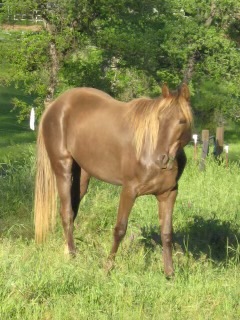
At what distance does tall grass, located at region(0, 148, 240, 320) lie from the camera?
6094 mm

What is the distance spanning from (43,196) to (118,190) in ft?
8.86

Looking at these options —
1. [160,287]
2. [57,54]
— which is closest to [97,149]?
[160,287]

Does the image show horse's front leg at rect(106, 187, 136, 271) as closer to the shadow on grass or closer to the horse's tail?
the shadow on grass

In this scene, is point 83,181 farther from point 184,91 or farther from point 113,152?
point 184,91

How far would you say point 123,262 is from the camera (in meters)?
8.05

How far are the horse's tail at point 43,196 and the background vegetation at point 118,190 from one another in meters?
0.17

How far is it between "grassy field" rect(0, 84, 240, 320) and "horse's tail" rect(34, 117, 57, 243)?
196mm

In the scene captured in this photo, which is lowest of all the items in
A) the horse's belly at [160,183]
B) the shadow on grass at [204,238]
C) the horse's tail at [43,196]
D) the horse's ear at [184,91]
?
the shadow on grass at [204,238]

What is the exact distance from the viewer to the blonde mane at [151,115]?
7684 millimetres

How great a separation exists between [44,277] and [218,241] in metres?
3.80

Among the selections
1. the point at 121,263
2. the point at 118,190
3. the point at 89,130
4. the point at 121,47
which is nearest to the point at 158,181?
the point at 121,263

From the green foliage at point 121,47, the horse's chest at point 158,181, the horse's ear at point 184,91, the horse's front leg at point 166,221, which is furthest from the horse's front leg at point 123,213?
the green foliage at point 121,47

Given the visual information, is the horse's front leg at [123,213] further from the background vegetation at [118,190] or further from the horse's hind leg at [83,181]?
the horse's hind leg at [83,181]

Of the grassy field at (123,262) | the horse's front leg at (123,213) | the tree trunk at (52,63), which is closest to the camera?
the grassy field at (123,262)
